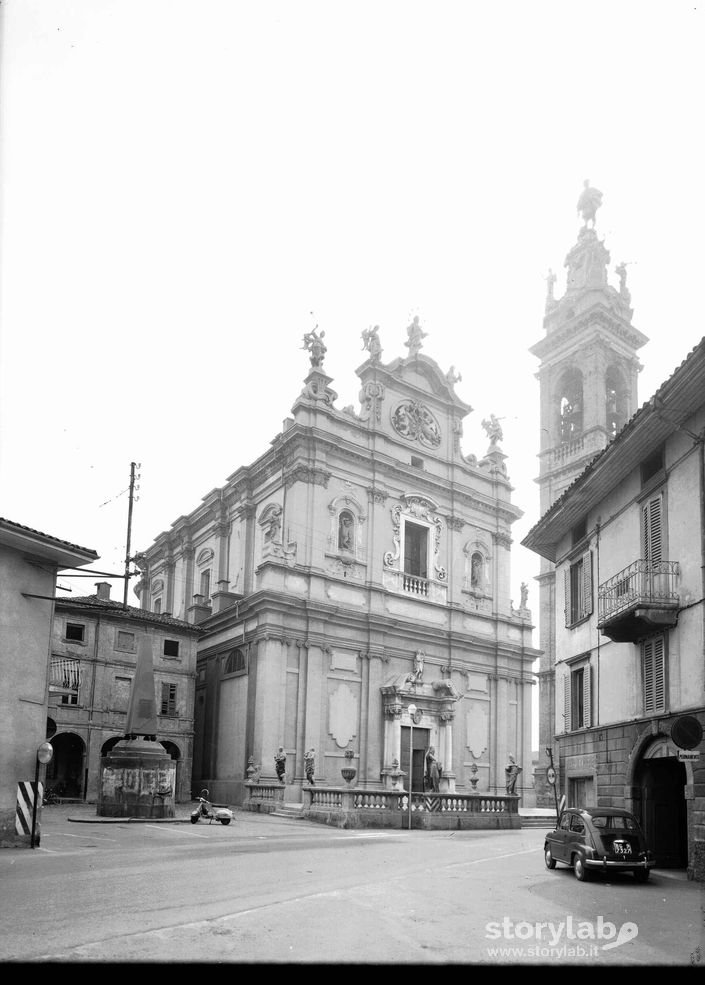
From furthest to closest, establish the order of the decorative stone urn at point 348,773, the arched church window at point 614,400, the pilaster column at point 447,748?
the arched church window at point 614,400 → the pilaster column at point 447,748 → the decorative stone urn at point 348,773

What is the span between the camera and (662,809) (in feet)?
65.6

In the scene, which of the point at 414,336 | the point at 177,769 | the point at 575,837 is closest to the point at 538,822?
the point at 177,769

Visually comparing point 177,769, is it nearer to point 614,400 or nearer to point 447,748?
point 447,748

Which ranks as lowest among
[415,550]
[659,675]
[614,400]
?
[659,675]

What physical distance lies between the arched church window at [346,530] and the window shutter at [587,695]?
19535 mm

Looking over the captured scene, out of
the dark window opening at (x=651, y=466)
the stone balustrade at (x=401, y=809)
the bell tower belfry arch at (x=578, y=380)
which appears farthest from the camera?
the bell tower belfry arch at (x=578, y=380)

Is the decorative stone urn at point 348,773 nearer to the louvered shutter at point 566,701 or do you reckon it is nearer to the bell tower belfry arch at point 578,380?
the louvered shutter at point 566,701

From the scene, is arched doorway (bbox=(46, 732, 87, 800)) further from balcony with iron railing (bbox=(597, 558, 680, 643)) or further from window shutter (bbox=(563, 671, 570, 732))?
balcony with iron railing (bbox=(597, 558, 680, 643))

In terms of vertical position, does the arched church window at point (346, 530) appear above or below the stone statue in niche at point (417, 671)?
above

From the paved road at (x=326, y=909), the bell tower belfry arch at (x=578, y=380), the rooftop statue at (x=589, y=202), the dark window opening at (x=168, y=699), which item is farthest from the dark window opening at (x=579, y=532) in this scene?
the rooftop statue at (x=589, y=202)

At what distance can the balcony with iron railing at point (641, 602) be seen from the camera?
1864 cm

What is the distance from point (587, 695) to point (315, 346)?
24596mm

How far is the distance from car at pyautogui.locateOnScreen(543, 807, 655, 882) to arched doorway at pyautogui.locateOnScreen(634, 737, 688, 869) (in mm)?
3113

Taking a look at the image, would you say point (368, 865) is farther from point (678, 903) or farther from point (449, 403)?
point (449, 403)
